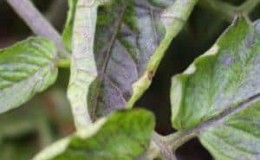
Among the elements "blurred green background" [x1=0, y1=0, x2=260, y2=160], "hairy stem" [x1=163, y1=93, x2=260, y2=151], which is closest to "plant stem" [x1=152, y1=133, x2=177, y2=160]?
"hairy stem" [x1=163, y1=93, x2=260, y2=151]

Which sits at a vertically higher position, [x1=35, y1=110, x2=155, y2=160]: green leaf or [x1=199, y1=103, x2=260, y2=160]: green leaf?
[x1=35, y1=110, x2=155, y2=160]: green leaf

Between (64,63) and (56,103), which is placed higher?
(64,63)

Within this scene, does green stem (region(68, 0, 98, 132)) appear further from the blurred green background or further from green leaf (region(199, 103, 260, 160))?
the blurred green background

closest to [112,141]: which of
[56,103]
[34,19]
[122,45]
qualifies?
[122,45]

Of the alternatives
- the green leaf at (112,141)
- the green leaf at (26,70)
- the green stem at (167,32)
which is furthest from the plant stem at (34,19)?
the green leaf at (112,141)

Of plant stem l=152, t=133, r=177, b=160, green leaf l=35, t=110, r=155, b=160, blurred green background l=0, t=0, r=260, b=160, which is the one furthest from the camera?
blurred green background l=0, t=0, r=260, b=160

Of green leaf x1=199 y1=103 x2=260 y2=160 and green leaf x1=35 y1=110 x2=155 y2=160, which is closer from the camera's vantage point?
green leaf x1=35 y1=110 x2=155 y2=160

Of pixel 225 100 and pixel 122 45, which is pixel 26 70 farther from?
pixel 225 100
